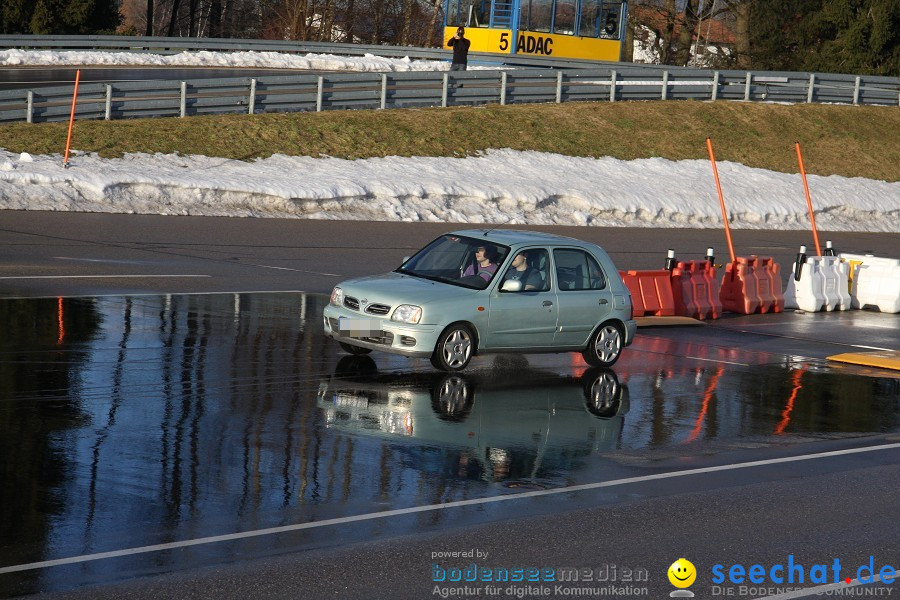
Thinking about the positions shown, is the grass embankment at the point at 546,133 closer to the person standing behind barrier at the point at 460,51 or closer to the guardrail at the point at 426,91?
the guardrail at the point at 426,91

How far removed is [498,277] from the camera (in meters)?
13.1

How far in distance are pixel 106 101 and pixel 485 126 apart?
1188cm

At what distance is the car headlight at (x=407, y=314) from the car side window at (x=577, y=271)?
1947 mm

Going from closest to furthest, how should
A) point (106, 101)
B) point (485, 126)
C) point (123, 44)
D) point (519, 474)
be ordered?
point (519, 474)
point (106, 101)
point (485, 126)
point (123, 44)

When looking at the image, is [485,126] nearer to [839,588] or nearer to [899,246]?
[899,246]

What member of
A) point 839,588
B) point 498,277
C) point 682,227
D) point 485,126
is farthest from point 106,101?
point 839,588

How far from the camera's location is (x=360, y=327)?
1255cm

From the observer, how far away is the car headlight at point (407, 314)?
1240 centimetres

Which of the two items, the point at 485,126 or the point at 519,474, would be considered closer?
the point at 519,474

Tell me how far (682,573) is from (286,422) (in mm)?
4196

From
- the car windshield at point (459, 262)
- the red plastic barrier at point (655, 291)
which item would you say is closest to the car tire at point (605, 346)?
the car windshield at point (459, 262)

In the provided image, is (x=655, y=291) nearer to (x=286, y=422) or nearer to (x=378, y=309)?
(x=378, y=309)

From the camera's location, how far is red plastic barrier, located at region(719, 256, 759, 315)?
19719 mm

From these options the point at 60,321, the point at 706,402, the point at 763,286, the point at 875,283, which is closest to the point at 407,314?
the point at 706,402
